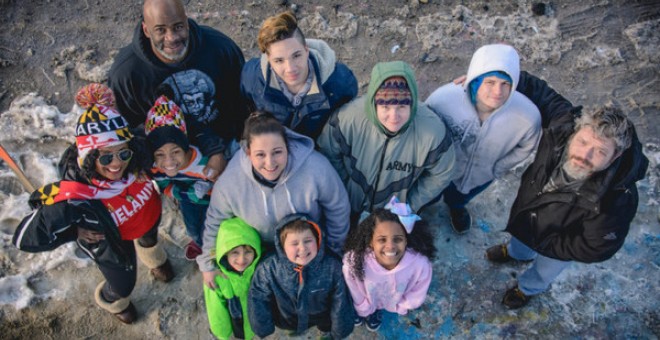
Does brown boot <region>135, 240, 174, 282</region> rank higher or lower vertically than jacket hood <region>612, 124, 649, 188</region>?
lower

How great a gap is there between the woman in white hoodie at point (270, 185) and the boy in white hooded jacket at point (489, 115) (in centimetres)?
105

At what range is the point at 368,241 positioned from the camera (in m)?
2.82

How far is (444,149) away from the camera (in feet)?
9.86

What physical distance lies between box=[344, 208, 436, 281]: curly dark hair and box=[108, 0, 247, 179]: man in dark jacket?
116 centimetres

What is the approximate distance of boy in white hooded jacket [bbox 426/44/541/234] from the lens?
115 inches

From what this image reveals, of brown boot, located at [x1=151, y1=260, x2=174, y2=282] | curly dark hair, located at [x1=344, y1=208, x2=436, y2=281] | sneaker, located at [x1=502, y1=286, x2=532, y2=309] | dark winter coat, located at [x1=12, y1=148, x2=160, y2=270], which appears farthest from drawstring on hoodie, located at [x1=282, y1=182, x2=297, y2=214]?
sneaker, located at [x1=502, y1=286, x2=532, y2=309]

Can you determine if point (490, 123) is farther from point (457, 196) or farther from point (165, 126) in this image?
point (165, 126)

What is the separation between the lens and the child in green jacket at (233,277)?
289 centimetres

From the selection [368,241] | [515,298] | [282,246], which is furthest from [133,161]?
[515,298]

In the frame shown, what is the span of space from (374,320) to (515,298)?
4.08 feet

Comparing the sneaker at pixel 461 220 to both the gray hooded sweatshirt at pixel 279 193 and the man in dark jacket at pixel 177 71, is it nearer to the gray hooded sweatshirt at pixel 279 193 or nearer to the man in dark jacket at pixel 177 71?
the gray hooded sweatshirt at pixel 279 193

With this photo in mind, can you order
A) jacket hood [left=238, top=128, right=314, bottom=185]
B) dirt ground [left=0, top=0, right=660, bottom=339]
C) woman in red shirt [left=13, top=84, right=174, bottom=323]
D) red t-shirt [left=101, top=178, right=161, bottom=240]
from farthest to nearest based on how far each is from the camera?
dirt ground [left=0, top=0, right=660, bottom=339], red t-shirt [left=101, top=178, right=161, bottom=240], jacket hood [left=238, top=128, right=314, bottom=185], woman in red shirt [left=13, top=84, right=174, bottom=323]

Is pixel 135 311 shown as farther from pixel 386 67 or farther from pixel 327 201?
pixel 386 67

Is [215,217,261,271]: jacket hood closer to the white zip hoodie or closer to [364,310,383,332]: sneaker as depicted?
[364,310,383,332]: sneaker
